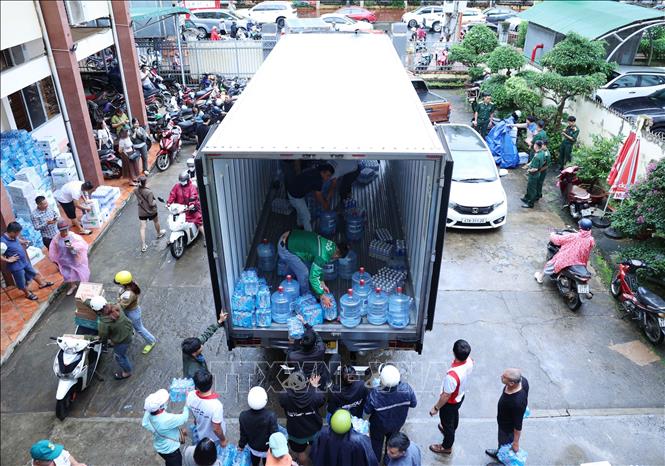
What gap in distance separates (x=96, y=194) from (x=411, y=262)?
23.2ft

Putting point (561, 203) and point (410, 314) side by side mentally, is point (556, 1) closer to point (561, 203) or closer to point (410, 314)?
point (561, 203)

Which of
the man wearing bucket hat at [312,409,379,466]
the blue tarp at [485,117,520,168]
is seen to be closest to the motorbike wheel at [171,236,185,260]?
the man wearing bucket hat at [312,409,379,466]

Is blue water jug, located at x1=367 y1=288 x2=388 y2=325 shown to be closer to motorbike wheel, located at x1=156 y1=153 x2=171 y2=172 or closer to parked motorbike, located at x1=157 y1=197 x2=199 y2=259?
parked motorbike, located at x1=157 y1=197 x2=199 y2=259

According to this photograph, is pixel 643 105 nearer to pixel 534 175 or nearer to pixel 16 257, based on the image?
pixel 534 175

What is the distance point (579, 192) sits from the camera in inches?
406

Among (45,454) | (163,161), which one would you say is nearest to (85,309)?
(45,454)

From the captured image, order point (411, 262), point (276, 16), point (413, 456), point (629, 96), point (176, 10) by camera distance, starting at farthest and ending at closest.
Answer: point (276, 16) < point (176, 10) < point (629, 96) < point (411, 262) < point (413, 456)

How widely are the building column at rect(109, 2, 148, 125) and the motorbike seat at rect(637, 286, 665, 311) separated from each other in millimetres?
12678

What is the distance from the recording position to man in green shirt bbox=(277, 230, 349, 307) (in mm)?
5965

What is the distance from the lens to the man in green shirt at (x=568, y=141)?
11.7 meters

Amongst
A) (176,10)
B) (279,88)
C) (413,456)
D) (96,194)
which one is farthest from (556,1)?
(413,456)

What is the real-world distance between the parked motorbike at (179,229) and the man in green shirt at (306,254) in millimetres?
3478

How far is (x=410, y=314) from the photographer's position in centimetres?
581

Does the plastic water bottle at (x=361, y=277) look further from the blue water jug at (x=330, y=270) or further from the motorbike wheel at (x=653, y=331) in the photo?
the motorbike wheel at (x=653, y=331)
